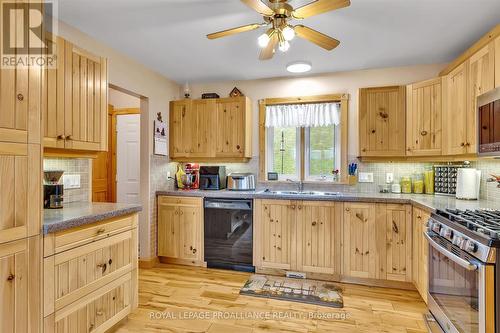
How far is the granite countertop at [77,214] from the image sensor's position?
163cm

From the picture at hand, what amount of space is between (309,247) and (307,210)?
0.41m

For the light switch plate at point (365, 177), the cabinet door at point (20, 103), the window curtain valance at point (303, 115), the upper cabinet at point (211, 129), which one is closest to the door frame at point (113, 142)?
the upper cabinet at point (211, 129)

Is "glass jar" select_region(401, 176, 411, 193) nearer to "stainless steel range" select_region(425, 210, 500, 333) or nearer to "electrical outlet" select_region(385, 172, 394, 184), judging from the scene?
"electrical outlet" select_region(385, 172, 394, 184)

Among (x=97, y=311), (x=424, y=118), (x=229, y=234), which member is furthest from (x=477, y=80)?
(x=97, y=311)

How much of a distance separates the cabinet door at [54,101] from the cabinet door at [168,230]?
1.73 metres

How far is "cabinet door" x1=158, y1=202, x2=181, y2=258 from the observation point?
11.6ft

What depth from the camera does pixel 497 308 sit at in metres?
1.38

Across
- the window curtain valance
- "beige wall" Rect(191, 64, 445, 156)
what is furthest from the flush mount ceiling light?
the window curtain valance

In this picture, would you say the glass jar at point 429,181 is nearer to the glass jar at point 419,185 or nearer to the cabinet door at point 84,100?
the glass jar at point 419,185

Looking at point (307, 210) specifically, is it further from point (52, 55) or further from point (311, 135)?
point (52, 55)

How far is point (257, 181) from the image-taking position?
12.5 feet

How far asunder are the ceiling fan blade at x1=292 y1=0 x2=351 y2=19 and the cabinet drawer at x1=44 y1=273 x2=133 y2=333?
2243mm

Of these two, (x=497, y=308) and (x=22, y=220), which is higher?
(x=22, y=220)

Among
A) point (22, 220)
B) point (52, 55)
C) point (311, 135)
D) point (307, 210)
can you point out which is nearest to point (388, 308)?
point (307, 210)
